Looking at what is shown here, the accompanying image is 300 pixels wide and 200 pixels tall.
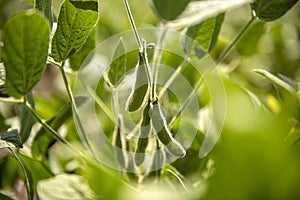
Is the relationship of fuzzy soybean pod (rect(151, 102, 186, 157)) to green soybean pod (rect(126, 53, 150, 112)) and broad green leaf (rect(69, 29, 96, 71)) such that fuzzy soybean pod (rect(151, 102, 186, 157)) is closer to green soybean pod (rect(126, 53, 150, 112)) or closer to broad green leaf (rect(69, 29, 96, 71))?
green soybean pod (rect(126, 53, 150, 112))

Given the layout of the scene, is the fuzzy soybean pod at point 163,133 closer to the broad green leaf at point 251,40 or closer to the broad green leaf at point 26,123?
the broad green leaf at point 26,123

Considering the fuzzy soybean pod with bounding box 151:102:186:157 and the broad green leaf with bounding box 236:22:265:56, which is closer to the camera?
the fuzzy soybean pod with bounding box 151:102:186:157

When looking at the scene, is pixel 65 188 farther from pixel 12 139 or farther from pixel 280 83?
pixel 280 83

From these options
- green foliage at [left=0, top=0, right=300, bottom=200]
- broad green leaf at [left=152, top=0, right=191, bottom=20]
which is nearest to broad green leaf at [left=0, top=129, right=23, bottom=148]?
green foliage at [left=0, top=0, right=300, bottom=200]

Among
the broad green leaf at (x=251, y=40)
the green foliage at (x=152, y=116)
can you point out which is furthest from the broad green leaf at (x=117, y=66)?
the broad green leaf at (x=251, y=40)

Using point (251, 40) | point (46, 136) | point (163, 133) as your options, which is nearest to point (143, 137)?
point (163, 133)
